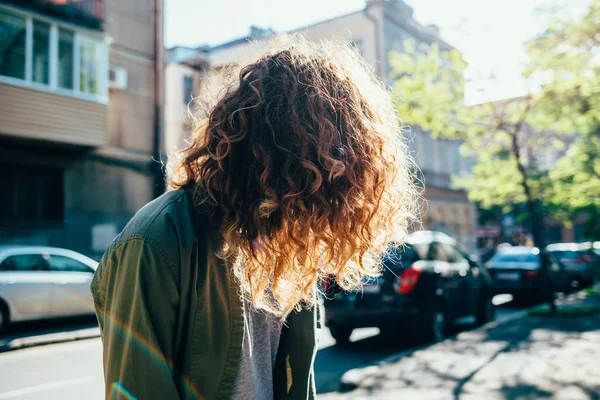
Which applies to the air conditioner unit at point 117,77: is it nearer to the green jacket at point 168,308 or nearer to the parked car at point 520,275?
the parked car at point 520,275

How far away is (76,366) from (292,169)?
6.49m

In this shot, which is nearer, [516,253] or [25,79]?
[25,79]

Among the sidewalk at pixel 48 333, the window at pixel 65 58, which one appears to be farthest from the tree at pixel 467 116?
the window at pixel 65 58

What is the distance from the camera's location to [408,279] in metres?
7.68

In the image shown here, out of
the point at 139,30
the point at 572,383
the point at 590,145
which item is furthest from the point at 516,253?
the point at 139,30

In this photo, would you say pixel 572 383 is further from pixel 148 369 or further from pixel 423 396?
pixel 148 369

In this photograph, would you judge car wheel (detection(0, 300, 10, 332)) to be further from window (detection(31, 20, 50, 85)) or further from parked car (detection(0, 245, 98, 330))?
window (detection(31, 20, 50, 85))

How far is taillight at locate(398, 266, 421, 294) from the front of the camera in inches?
301

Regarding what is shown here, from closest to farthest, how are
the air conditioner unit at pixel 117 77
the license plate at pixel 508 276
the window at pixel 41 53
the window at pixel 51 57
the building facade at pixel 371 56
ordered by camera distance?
1. the window at pixel 51 57
2. the license plate at pixel 508 276
3. the window at pixel 41 53
4. the air conditioner unit at pixel 117 77
5. the building facade at pixel 371 56

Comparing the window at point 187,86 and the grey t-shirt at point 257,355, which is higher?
the window at point 187,86

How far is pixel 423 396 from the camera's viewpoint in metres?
4.83

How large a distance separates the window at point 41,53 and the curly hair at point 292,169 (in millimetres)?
14190

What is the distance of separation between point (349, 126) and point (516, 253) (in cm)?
1429

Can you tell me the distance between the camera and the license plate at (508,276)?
44.0 feet
